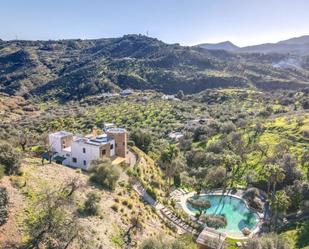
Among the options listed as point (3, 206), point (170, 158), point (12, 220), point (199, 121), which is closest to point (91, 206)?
point (12, 220)

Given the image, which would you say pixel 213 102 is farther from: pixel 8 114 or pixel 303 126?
pixel 8 114

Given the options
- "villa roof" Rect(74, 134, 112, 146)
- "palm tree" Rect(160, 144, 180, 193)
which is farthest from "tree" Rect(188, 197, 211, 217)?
"villa roof" Rect(74, 134, 112, 146)

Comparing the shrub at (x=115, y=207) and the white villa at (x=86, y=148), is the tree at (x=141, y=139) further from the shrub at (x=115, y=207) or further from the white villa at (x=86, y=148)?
the shrub at (x=115, y=207)

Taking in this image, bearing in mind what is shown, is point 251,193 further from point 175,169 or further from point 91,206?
point 91,206

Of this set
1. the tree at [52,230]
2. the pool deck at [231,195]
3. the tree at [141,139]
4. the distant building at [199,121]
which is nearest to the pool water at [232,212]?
the pool deck at [231,195]

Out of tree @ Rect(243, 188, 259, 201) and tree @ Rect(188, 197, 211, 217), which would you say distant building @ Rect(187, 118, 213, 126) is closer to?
tree @ Rect(243, 188, 259, 201)
